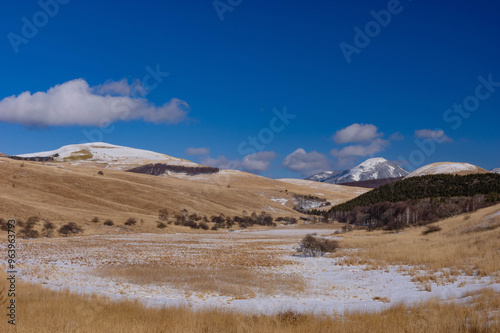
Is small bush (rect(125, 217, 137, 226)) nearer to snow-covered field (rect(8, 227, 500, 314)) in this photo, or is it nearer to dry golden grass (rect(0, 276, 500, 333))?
snow-covered field (rect(8, 227, 500, 314))

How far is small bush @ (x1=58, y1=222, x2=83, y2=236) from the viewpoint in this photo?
47.5 meters

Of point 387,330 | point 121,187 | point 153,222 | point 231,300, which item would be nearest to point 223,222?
point 153,222

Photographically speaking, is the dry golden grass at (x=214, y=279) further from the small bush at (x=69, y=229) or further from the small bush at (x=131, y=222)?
the small bush at (x=131, y=222)

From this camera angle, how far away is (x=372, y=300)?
1345cm

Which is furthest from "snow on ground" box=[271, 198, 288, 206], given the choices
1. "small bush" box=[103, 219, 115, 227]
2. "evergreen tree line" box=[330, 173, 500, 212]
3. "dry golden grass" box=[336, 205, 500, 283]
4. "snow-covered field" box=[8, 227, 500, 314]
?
"snow-covered field" box=[8, 227, 500, 314]

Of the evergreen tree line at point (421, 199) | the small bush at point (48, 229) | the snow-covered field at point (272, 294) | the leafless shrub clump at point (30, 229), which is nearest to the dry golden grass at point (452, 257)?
the snow-covered field at point (272, 294)

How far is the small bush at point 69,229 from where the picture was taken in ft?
156

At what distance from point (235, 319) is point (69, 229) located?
1828 inches

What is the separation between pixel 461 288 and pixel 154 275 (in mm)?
14649

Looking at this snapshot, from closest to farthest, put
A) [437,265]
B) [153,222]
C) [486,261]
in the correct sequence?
1. [486,261]
2. [437,265]
3. [153,222]

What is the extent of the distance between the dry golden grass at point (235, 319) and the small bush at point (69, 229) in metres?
41.3

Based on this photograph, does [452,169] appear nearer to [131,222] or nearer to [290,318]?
[131,222]

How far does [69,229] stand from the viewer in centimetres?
4806

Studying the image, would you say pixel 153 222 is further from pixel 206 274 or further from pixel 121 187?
pixel 206 274
